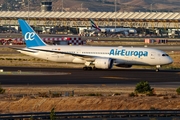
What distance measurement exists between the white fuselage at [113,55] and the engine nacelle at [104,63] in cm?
107

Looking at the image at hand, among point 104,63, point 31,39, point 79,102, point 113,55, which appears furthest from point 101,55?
point 79,102

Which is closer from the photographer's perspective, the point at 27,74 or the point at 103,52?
the point at 27,74

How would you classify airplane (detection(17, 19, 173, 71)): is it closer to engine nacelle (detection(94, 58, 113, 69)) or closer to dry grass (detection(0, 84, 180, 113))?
engine nacelle (detection(94, 58, 113, 69))

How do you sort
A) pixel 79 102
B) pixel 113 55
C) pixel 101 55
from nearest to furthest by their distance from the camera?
pixel 79 102
pixel 113 55
pixel 101 55

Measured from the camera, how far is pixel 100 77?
67625mm

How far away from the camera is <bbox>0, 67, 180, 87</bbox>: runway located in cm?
6234

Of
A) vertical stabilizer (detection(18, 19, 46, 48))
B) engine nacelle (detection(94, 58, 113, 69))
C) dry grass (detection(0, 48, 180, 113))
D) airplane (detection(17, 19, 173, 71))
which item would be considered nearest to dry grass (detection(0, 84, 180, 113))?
dry grass (detection(0, 48, 180, 113))

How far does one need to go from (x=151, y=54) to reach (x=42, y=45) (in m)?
14.2

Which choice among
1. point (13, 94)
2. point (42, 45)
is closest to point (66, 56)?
point (42, 45)

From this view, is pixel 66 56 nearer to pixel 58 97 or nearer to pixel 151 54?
pixel 151 54

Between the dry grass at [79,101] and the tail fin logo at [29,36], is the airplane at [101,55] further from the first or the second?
the dry grass at [79,101]

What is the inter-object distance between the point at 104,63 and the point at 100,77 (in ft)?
21.1

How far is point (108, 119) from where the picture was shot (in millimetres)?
37438

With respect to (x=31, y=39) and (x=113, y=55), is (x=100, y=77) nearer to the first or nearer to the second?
(x=113, y=55)
